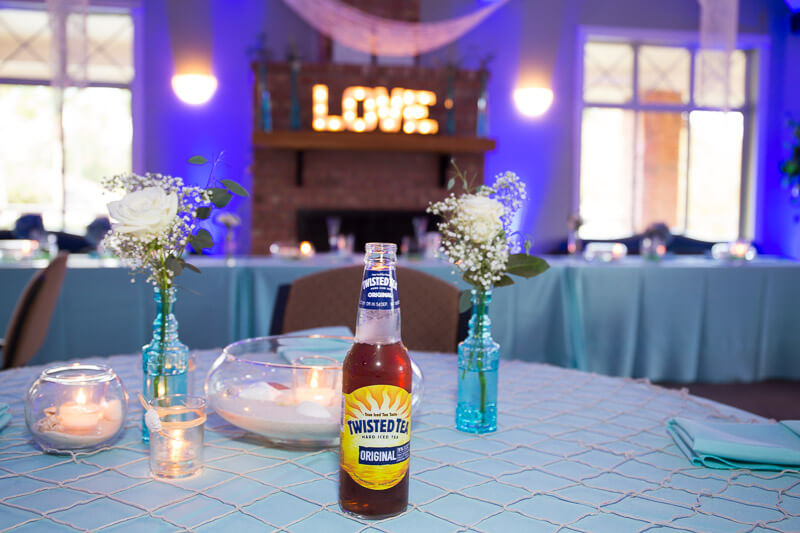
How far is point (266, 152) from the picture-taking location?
5719mm

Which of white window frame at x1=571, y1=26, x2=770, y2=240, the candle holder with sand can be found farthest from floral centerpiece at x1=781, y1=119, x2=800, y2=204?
the candle holder with sand

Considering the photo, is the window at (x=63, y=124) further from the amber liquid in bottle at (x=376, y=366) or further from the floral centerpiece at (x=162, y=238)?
the amber liquid in bottle at (x=376, y=366)

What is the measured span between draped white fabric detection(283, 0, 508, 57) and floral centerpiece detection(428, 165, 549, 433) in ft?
14.3

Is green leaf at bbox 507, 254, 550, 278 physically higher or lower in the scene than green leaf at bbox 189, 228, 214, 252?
lower

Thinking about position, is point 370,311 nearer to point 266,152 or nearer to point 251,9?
point 266,152

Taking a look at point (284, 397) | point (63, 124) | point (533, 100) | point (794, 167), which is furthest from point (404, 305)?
point (794, 167)

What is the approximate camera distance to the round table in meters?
0.58

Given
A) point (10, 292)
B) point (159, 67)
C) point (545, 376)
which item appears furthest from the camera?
point (159, 67)

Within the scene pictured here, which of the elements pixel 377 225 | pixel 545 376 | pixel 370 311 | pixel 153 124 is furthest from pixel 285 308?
pixel 153 124

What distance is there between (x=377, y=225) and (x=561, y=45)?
2584mm

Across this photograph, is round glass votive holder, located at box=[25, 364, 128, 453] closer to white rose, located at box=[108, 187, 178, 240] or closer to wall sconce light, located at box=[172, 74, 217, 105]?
white rose, located at box=[108, 187, 178, 240]

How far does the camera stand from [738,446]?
74 centimetres

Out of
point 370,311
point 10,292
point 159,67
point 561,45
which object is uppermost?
point 561,45

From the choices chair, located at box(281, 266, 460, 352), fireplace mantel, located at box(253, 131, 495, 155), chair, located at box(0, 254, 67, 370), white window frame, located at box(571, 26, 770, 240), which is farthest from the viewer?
white window frame, located at box(571, 26, 770, 240)
